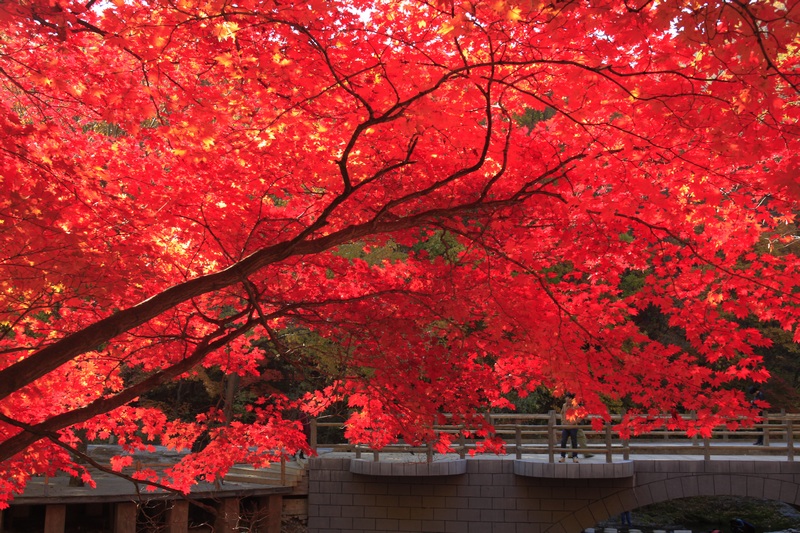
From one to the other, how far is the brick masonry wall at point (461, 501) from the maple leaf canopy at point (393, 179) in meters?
7.08

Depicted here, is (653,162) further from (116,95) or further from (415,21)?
(116,95)

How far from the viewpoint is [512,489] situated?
14188mm

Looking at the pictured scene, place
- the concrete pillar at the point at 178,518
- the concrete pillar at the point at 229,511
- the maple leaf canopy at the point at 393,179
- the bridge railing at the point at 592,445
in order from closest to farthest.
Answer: the maple leaf canopy at the point at 393,179 → the bridge railing at the point at 592,445 → the concrete pillar at the point at 229,511 → the concrete pillar at the point at 178,518

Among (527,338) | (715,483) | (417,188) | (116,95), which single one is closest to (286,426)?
(527,338)

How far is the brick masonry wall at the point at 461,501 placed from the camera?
13891mm

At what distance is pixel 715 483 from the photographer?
45.1 ft

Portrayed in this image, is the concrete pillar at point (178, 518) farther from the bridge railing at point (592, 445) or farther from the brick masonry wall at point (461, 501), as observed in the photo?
the bridge railing at point (592, 445)

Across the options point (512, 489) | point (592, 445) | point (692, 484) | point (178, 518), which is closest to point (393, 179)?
point (512, 489)

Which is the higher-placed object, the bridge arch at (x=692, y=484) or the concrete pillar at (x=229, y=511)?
the bridge arch at (x=692, y=484)

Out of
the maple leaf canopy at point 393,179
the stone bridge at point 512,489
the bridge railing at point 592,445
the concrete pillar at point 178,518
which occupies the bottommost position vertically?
the concrete pillar at point 178,518

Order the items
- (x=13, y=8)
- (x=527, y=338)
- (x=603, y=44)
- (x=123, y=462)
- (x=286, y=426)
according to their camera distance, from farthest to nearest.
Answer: (x=123, y=462)
(x=286, y=426)
(x=527, y=338)
(x=603, y=44)
(x=13, y=8)

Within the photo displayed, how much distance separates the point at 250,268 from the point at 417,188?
62.8 inches

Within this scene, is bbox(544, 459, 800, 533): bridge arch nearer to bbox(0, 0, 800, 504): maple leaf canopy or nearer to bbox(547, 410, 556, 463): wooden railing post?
bbox(547, 410, 556, 463): wooden railing post

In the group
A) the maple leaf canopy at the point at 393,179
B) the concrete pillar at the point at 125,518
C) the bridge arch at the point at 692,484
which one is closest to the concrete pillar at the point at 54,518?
the concrete pillar at the point at 125,518
